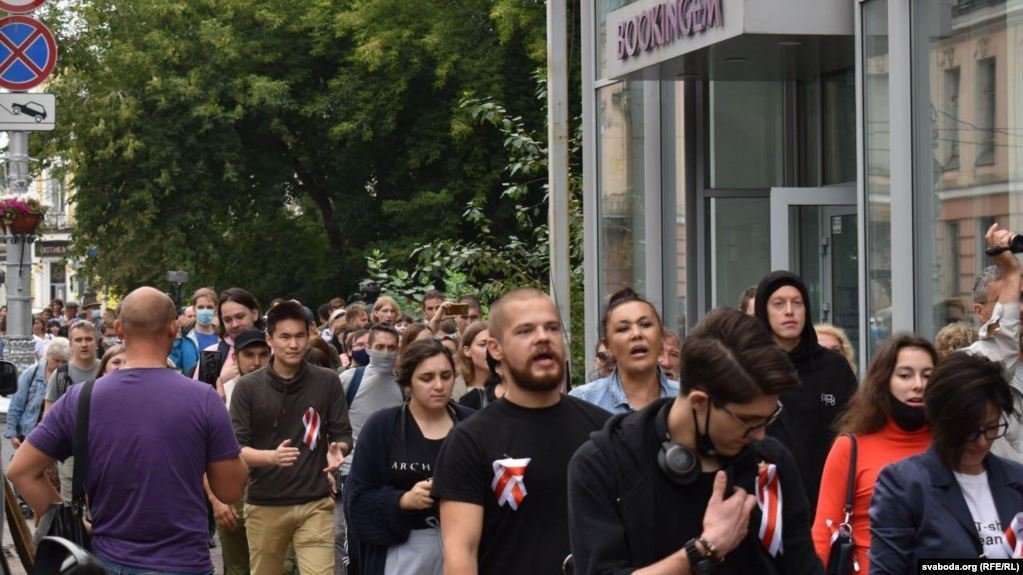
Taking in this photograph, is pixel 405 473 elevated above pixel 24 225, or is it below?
below

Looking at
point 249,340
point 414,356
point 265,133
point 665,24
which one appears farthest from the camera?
point 265,133

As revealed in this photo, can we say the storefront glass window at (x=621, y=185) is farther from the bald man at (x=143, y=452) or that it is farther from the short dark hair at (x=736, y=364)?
the short dark hair at (x=736, y=364)

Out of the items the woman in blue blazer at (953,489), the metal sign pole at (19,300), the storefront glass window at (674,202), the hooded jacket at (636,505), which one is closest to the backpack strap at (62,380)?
the metal sign pole at (19,300)

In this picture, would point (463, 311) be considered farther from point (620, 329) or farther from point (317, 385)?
point (620, 329)

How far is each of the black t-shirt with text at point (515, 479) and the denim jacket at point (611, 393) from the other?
1237mm

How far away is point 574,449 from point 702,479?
1.37 metres

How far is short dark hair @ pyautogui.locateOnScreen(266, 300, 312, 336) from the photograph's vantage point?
31.9 ft

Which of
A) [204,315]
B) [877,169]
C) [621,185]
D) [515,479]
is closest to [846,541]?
[515,479]

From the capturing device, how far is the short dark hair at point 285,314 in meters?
9.73

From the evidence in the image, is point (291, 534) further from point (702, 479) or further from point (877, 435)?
point (702, 479)

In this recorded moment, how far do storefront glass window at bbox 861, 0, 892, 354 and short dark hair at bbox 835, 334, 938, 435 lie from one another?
5.27m

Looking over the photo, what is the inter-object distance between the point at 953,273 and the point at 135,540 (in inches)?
224

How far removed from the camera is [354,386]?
10.4 m

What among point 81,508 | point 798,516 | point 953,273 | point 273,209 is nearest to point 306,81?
point 273,209
